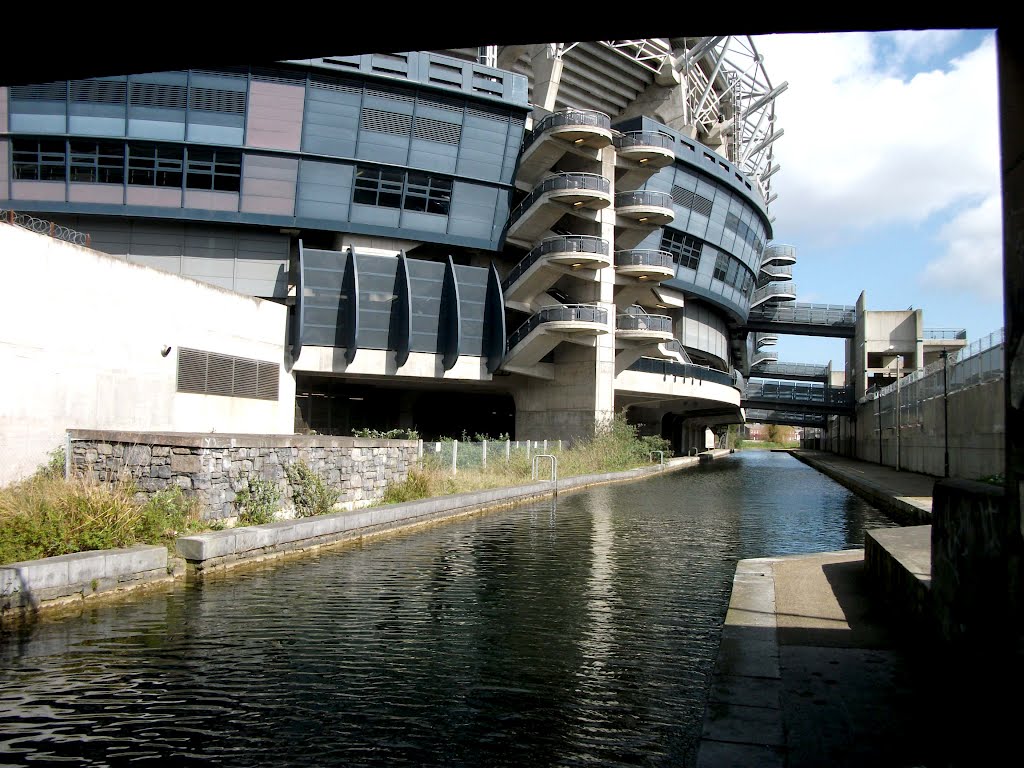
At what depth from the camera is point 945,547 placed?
7.06m

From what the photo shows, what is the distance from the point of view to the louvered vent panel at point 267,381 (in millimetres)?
35125

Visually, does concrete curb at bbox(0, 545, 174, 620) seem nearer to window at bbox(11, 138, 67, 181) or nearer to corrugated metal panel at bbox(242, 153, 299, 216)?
corrugated metal panel at bbox(242, 153, 299, 216)

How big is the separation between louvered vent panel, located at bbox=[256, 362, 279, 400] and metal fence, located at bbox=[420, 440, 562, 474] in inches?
379

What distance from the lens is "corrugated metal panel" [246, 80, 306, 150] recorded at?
41.1 meters

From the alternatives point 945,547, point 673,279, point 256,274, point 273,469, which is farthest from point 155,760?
point 673,279

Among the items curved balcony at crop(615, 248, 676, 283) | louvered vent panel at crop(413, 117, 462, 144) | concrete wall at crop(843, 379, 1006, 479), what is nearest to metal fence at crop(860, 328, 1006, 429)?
concrete wall at crop(843, 379, 1006, 479)

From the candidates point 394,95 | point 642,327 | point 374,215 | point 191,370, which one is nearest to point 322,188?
point 374,215

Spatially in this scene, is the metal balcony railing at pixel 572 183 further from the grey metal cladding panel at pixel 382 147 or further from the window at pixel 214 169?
the window at pixel 214 169

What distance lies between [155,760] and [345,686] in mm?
1884

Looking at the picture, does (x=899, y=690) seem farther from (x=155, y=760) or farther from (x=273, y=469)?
(x=273, y=469)

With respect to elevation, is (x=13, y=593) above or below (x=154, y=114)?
below

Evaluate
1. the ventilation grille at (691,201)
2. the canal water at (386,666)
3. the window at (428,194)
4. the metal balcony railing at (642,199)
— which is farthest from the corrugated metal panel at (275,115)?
the canal water at (386,666)

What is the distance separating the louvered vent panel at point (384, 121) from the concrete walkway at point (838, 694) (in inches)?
1491

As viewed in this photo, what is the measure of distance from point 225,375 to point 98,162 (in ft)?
52.1
